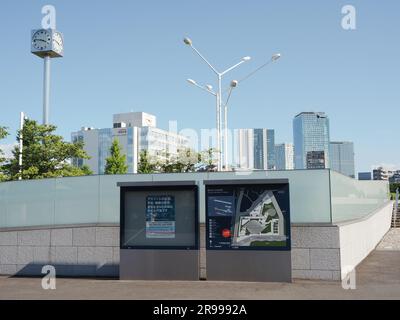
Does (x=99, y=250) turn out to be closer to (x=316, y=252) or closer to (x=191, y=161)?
(x=316, y=252)

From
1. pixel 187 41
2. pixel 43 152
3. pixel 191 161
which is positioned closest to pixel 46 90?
pixel 43 152

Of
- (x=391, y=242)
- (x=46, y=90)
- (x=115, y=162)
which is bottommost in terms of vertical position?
(x=391, y=242)

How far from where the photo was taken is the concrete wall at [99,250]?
10.6m

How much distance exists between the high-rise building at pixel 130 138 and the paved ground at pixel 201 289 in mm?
142483

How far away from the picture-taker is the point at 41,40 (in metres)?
72.3

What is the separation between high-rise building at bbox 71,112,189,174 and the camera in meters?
156

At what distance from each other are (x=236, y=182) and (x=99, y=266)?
12.7 feet

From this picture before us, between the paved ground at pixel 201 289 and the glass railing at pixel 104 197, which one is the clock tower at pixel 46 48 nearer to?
the glass railing at pixel 104 197

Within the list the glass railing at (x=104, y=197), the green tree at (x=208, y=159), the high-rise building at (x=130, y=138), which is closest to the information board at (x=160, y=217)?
the glass railing at (x=104, y=197)

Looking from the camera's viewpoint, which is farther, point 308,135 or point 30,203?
point 308,135

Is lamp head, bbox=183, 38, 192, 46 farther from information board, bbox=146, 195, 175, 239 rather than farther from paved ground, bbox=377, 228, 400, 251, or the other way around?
information board, bbox=146, 195, 175, 239

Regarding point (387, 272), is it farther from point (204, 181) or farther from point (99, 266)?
point (99, 266)

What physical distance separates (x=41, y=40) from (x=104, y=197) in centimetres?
6588

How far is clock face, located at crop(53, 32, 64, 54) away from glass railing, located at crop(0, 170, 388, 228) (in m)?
63.1
